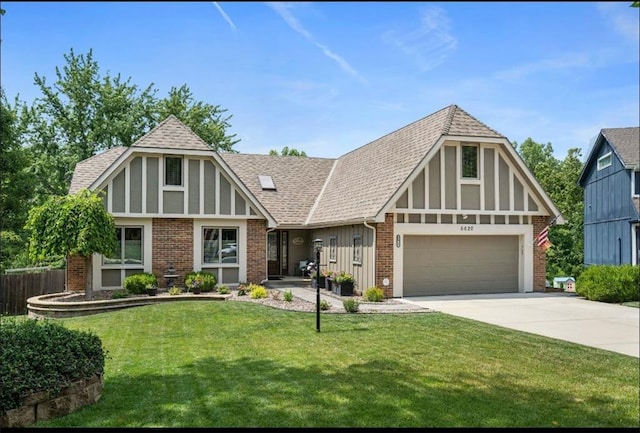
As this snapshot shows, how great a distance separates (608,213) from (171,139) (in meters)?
20.5

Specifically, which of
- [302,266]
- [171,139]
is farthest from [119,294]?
Answer: [302,266]

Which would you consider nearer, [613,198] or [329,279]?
[329,279]

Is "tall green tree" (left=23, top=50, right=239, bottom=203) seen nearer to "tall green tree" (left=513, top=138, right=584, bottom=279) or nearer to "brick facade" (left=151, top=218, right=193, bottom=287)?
"brick facade" (left=151, top=218, right=193, bottom=287)

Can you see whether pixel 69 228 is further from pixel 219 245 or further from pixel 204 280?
pixel 219 245

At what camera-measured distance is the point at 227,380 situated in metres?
6.54

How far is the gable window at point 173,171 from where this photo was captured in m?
18.1

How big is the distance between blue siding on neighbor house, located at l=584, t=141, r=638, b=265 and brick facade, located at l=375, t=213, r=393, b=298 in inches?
493

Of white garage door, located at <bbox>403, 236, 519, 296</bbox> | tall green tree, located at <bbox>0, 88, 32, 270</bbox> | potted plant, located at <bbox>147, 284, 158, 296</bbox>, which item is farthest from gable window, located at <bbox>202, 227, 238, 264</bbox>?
tall green tree, located at <bbox>0, 88, 32, 270</bbox>

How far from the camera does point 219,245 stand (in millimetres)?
18766

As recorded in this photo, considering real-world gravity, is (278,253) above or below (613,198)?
below

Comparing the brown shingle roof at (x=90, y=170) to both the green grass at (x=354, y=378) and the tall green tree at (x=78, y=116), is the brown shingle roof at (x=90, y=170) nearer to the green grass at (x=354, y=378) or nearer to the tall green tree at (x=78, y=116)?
the tall green tree at (x=78, y=116)

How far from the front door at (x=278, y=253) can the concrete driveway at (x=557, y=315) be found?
27.9ft

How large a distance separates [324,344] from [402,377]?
2.43m

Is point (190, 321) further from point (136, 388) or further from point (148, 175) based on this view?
point (148, 175)
